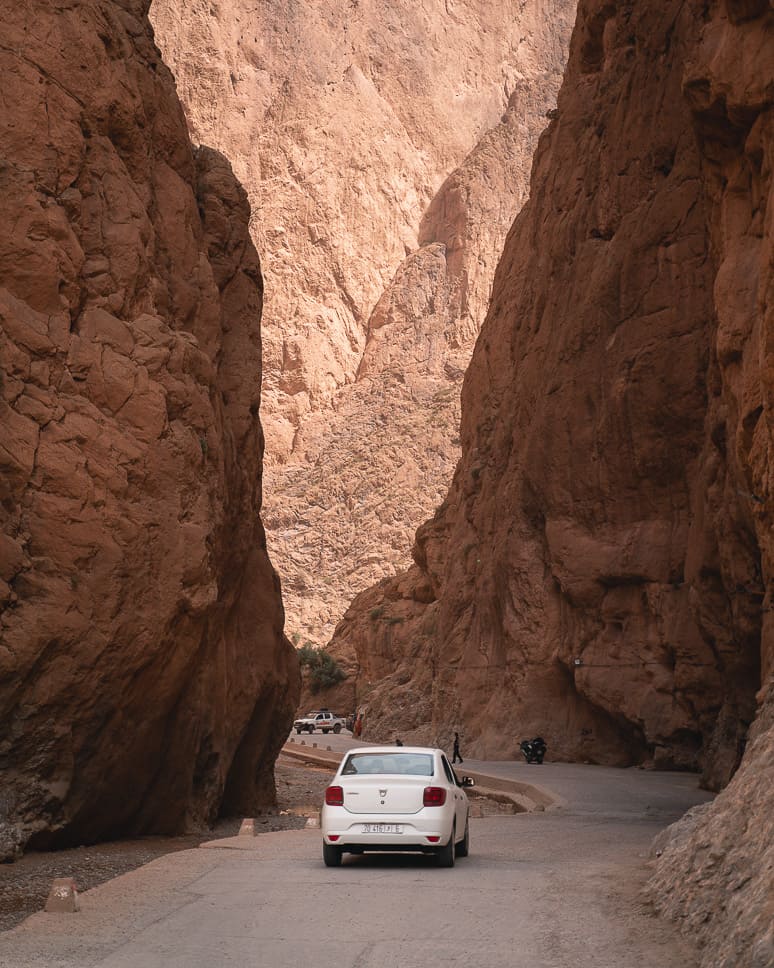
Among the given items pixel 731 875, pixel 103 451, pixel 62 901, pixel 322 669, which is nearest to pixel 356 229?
pixel 322 669

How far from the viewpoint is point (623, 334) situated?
110 feet

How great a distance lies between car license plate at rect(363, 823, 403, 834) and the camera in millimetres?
12328

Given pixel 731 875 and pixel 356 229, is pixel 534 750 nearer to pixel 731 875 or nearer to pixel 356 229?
pixel 731 875

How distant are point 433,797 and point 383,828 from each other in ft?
1.89

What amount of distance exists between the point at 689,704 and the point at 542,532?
360 inches

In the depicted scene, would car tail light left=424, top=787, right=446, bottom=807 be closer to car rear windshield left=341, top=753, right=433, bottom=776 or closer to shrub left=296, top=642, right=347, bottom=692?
car rear windshield left=341, top=753, right=433, bottom=776

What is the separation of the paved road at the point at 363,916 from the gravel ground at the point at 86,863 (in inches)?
42.8

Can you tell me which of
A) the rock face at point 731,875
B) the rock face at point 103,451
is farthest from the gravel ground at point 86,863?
the rock face at point 731,875

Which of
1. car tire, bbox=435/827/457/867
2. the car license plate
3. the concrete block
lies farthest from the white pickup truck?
the concrete block

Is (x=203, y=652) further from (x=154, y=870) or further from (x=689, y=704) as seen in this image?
(x=689, y=704)

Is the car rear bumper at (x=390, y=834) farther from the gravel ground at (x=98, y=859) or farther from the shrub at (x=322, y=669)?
the shrub at (x=322, y=669)

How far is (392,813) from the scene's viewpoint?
40.5 ft

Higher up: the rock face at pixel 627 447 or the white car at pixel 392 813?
the rock face at pixel 627 447

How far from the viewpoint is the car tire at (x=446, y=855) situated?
500 inches
